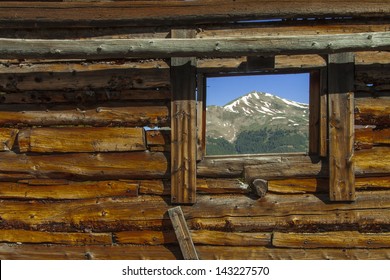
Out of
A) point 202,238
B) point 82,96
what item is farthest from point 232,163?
point 82,96

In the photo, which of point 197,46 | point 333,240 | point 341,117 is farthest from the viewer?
point 333,240

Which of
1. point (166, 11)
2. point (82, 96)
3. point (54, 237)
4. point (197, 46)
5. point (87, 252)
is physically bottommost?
point (87, 252)

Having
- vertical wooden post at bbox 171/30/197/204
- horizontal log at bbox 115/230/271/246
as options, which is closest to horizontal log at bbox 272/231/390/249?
horizontal log at bbox 115/230/271/246

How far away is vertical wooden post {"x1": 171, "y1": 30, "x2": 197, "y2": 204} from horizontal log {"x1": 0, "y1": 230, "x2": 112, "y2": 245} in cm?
105

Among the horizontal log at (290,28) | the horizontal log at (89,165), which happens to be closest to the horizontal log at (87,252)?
the horizontal log at (89,165)

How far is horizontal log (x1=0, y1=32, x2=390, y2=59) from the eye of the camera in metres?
3.32

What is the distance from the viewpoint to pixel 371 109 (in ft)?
12.1

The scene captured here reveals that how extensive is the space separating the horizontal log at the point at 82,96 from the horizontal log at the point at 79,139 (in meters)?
0.33

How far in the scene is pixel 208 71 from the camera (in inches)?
147

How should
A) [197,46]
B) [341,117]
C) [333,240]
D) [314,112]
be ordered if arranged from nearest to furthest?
[197,46] → [341,117] → [333,240] → [314,112]

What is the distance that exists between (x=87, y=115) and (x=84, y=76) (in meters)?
0.44

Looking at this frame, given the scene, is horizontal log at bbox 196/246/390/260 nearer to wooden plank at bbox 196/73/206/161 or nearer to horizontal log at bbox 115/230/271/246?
horizontal log at bbox 115/230/271/246

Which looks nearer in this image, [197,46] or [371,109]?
[197,46]

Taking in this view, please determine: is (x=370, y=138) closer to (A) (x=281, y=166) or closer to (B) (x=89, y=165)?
(A) (x=281, y=166)
